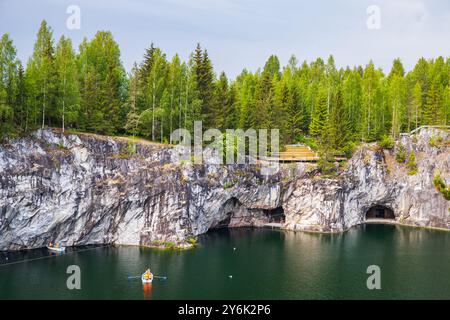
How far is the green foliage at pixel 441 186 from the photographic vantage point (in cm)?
7331

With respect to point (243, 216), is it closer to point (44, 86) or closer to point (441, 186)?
point (441, 186)

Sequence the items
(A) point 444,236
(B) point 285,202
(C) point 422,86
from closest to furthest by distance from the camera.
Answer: (A) point 444,236
(B) point 285,202
(C) point 422,86

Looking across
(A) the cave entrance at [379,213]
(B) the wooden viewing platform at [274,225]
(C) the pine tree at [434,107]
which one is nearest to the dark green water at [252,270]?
(B) the wooden viewing platform at [274,225]

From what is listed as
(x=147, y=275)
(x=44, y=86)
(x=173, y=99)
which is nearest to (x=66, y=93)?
(x=44, y=86)

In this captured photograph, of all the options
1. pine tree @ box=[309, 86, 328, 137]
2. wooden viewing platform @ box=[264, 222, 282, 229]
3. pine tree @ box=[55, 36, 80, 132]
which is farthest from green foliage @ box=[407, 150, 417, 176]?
pine tree @ box=[55, 36, 80, 132]

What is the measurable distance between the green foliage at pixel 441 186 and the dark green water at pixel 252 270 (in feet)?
32.5

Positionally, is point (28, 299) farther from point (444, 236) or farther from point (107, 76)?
point (444, 236)

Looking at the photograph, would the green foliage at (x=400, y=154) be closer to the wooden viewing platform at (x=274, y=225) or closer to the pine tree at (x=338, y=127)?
the pine tree at (x=338, y=127)

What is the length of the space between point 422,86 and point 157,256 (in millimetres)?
73682

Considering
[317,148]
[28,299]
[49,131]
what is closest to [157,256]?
[28,299]

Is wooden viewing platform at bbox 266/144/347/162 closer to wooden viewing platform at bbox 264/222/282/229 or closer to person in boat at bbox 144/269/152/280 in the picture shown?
wooden viewing platform at bbox 264/222/282/229

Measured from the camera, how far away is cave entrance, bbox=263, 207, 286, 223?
3020 inches

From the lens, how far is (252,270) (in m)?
51.9

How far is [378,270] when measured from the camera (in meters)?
51.5
